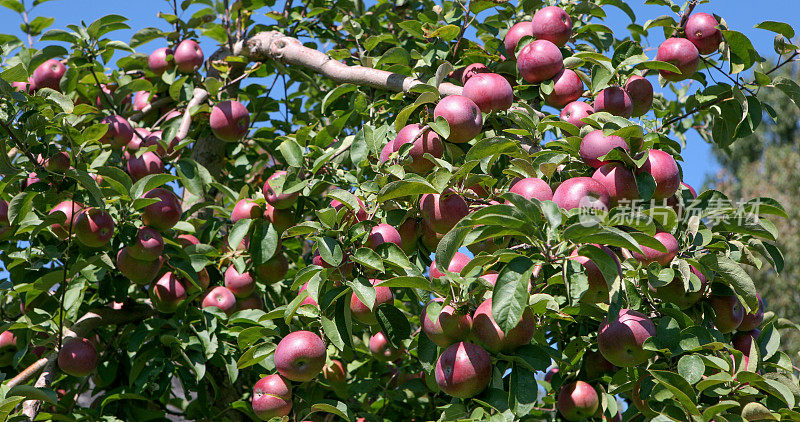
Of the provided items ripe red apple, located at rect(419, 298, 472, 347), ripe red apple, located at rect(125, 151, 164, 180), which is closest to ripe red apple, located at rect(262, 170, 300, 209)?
ripe red apple, located at rect(125, 151, 164, 180)

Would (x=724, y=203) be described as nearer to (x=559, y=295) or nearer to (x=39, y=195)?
(x=559, y=295)

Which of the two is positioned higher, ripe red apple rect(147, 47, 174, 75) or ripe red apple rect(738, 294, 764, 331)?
ripe red apple rect(147, 47, 174, 75)

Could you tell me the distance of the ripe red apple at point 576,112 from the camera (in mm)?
1528

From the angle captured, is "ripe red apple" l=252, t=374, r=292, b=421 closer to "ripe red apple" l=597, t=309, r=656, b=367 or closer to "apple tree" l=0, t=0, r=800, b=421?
"apple tree" l=0, t=0, r=800, b=421

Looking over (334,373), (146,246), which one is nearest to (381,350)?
(334,373)

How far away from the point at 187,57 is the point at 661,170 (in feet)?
4.98

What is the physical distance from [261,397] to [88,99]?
1240mm

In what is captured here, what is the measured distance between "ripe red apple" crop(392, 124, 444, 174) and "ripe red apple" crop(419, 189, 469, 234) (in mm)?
134

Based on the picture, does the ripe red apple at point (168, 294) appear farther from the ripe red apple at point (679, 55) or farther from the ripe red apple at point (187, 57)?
the ripe red apple at point (679, 55)

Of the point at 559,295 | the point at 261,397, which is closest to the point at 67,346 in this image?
the point at 261,397

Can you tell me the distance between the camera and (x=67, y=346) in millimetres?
1752

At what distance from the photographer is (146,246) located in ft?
5.61

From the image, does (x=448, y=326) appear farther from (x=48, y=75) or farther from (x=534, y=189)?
(x=48, y=75)

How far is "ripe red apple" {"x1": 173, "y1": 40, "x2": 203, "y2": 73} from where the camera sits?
2.20 metres
